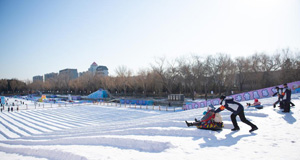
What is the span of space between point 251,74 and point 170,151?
4168cm

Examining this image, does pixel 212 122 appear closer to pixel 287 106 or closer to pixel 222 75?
pixel 287 106

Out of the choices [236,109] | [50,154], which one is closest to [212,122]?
[236,109]

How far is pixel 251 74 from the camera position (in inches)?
1574

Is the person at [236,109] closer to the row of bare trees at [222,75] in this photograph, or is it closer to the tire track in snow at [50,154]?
the tire track in snow at [50,154]

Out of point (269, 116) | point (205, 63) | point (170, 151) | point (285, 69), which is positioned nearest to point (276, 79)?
point (285, 69)

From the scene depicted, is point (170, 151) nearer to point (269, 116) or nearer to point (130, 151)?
point (130, 151)

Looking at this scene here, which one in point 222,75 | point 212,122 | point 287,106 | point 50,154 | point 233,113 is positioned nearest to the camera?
point 50,154

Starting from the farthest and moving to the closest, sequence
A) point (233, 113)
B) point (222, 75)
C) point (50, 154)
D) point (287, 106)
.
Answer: point (222, 75) → point (287, 106) → point (233, 113) → point (50, 154)

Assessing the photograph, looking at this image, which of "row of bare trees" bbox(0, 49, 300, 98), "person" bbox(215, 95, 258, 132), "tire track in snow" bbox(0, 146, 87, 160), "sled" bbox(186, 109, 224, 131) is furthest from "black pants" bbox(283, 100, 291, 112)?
"row of bare trees" bbox(0, 49, 300, 98)

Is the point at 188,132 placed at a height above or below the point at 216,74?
below

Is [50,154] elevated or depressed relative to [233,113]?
depressed

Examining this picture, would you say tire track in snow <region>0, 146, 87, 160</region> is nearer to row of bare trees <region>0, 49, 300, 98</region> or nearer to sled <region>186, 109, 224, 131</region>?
sled <region>186, 109, 224, 131</region>

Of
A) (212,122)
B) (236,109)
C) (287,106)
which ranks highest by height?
(236,109)

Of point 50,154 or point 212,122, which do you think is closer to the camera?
point 50,154
